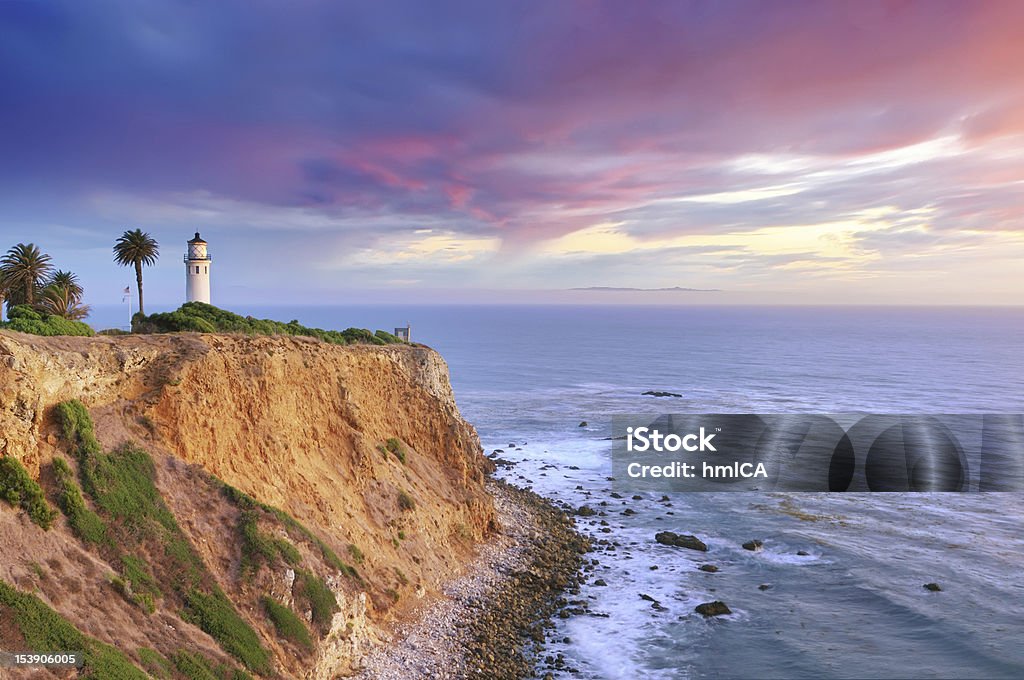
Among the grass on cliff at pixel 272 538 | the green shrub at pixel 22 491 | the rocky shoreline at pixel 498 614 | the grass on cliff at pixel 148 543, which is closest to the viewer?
the green shrub at pixel 22 491

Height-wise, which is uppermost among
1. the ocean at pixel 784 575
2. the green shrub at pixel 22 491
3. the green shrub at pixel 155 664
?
the green shrub at pixel 22 491

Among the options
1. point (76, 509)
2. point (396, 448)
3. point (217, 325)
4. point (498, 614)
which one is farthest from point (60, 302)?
point (498, 614)

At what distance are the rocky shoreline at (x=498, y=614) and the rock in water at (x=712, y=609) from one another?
667 cm

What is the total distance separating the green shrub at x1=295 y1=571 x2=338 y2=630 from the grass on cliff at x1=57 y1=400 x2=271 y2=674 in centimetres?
248

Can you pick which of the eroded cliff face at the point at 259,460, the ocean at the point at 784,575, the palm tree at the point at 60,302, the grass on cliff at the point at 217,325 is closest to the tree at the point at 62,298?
the palm tree at the point at 60,302

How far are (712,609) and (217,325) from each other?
3251 cm

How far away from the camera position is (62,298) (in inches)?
1959

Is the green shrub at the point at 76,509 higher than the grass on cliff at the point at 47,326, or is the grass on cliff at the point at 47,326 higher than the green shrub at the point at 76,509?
the grass on cliff at the point at 47,326

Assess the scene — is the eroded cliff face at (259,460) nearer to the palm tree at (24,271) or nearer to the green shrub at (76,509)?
the green shrub at (76,509)

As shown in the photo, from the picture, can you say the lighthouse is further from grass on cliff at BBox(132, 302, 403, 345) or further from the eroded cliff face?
the eroded cliff face

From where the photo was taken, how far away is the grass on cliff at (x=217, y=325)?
3369cm

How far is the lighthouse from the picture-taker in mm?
56562

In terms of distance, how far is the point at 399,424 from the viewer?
38.0 metres

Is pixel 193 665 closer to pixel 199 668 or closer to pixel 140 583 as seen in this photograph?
pixel 199 668
